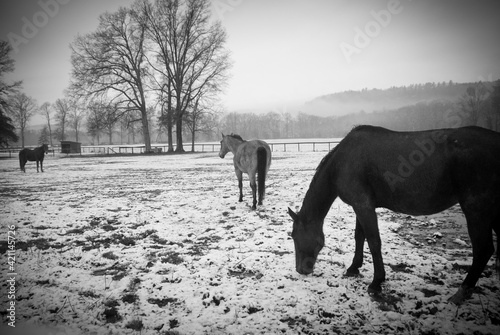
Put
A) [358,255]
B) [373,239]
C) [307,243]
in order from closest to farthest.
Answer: [373,239] → [307,243] → [358,255]

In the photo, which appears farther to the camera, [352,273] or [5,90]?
[5,90]

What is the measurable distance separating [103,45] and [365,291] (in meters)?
34.1

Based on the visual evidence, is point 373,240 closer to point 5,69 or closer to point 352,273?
point 352,273

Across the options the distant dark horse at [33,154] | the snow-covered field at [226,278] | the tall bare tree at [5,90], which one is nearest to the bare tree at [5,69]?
the tall bare tree at [5,90]

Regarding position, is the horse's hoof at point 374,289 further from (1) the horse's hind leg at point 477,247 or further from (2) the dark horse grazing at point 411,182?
(1) the horse's hind leg at point 477,247

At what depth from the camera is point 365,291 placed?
2896 millimetres

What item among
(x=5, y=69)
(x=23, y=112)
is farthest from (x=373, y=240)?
(x=23, y=112)

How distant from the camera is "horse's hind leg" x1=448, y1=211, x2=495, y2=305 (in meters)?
2.45

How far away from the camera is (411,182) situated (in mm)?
2666

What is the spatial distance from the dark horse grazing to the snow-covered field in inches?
14.6

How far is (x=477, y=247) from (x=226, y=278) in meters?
3.05

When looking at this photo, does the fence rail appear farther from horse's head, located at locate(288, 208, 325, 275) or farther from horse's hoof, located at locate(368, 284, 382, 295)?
horse's hoof, located at locate(368, 284, 382, 295)

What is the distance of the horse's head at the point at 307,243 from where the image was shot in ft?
10.4

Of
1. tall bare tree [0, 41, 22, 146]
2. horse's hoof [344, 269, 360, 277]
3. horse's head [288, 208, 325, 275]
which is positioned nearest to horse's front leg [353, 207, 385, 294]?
horse's hoof [344, 269, 360, 277]
